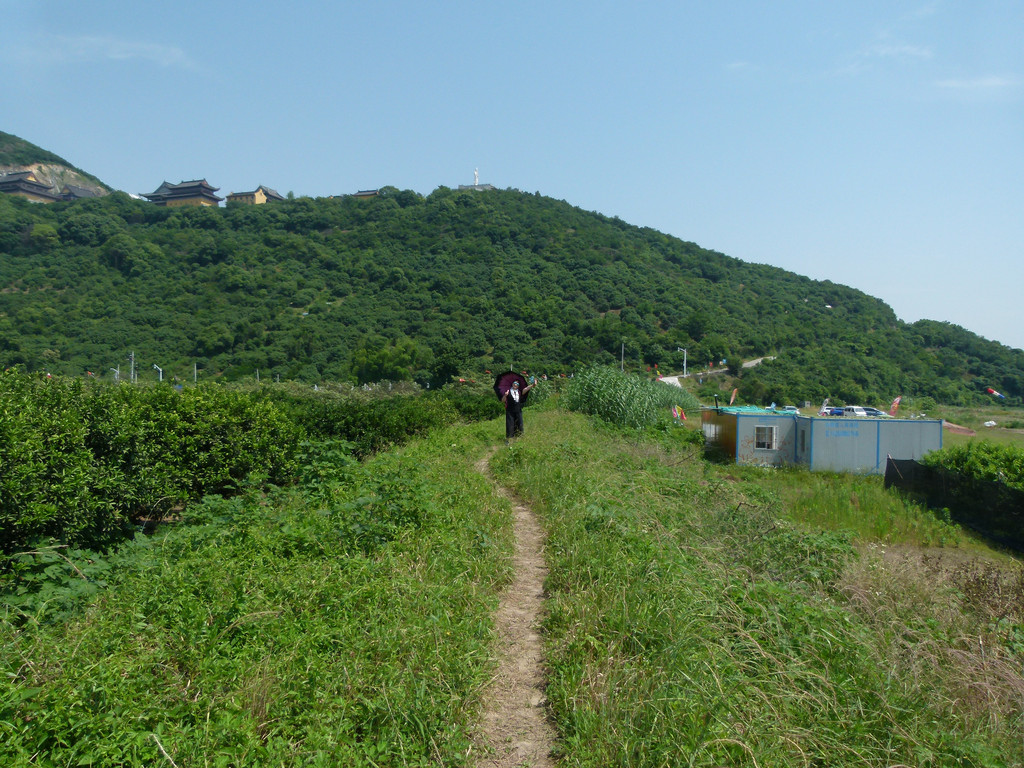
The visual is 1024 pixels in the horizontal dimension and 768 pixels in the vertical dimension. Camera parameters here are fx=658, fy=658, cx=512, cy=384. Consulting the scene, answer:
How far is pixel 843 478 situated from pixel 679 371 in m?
37.0

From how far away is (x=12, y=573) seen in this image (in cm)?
441

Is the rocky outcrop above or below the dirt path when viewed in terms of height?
above

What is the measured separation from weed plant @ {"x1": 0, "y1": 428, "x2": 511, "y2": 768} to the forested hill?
29.2 meters

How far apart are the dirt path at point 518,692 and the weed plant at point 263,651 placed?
15cm

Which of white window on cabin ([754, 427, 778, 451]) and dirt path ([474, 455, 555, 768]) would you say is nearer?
dirt path ([474, 455, 555, 768])

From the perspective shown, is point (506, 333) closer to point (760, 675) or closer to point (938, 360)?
point (938, 360)

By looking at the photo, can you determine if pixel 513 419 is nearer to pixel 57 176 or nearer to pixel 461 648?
pixel 461 648

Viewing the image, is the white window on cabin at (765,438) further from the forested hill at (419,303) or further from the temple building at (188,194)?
the temple building at (188,194)

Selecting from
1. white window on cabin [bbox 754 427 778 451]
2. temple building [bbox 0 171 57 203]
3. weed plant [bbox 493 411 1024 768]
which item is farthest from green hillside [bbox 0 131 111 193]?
weed plant [bbox 493 411 1024 768]

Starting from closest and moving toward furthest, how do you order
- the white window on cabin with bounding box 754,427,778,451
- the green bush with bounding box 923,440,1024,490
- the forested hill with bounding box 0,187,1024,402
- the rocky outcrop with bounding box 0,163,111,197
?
1. the green bush with bounding box 923,440,1024,490
2. the white window on cabin with bounding box 754,427,778,451
3. the forested hill with bounding box 0,187,1024,402
4. the rocky outcrop with bounding box 0,163,111,197

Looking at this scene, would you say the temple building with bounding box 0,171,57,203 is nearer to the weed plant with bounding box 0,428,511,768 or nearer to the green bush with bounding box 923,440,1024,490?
the weed plant with bounding box 0,428,511,768

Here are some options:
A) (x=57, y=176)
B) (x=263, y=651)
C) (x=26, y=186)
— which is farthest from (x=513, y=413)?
(x=57, y=176)

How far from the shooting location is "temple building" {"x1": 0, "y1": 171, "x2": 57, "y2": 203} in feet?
255

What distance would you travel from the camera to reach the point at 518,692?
12.2 ft
